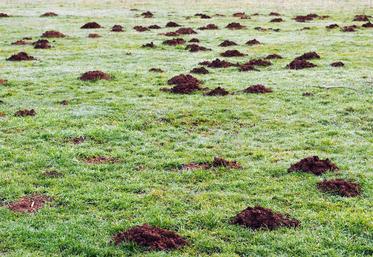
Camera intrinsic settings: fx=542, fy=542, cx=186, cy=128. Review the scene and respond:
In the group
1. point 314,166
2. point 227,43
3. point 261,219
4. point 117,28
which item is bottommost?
point 117,28

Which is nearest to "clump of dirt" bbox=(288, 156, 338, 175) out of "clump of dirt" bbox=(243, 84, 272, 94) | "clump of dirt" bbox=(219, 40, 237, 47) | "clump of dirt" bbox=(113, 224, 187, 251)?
"clump of dirt" bbox=(113, 224, 187, 251)

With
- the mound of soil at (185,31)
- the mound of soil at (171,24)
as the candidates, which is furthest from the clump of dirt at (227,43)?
the mound of soil at (171,24)

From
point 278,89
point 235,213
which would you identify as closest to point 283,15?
point 278,89

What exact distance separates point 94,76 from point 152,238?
49.9 feet

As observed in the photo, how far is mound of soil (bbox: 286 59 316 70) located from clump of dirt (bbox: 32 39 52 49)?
1485 centimetres

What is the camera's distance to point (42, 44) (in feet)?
108

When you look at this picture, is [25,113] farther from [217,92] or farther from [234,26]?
[234,26]

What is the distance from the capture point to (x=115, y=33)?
128 ft

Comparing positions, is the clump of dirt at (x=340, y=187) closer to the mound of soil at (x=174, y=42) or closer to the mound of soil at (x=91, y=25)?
the mound of soil at (x=174, y=42)

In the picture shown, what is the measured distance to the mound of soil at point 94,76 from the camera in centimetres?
2412

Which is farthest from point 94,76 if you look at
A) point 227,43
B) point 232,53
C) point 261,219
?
point 261,219

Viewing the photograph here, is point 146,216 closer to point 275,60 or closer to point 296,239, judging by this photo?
point 296,239

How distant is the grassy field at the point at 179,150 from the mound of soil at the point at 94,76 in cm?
50

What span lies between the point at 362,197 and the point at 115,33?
2954 centimetres
